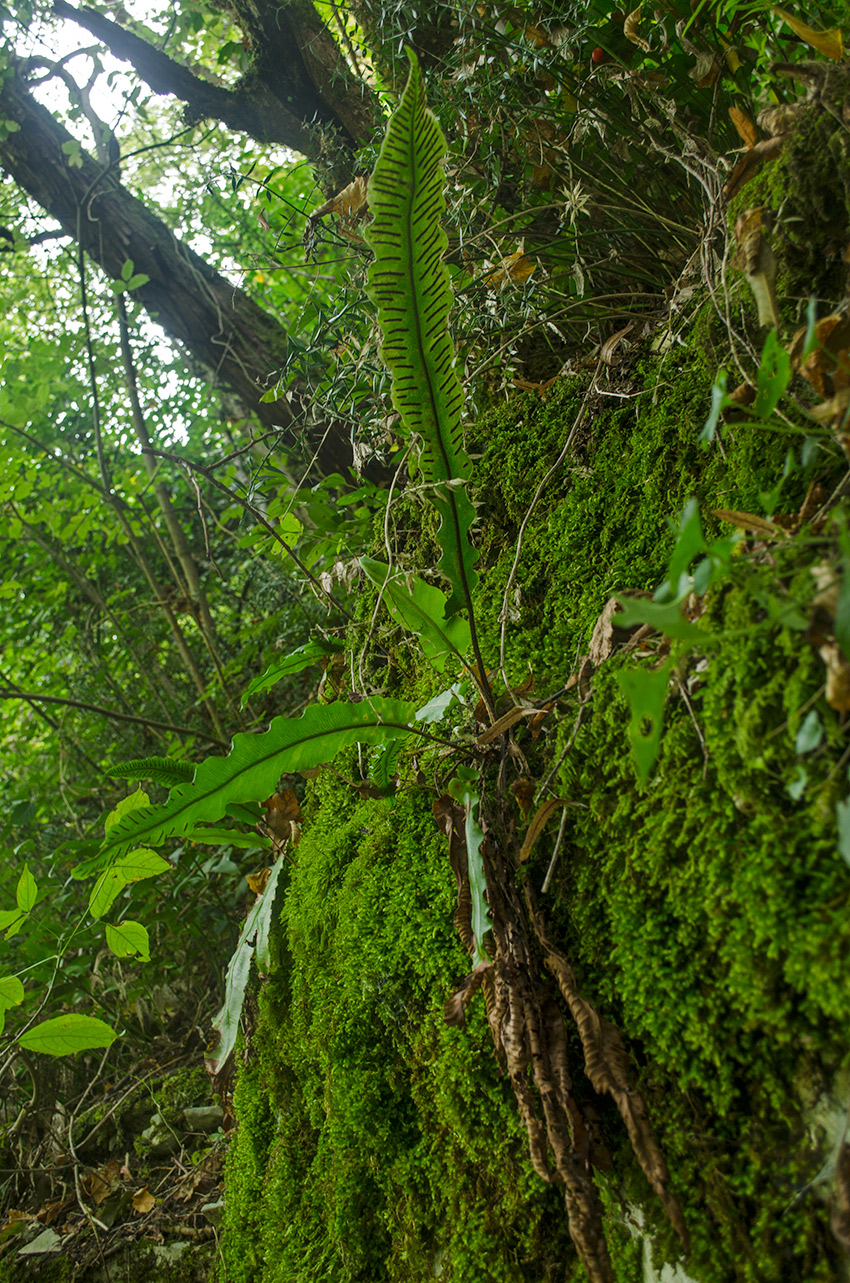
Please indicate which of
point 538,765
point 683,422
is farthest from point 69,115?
point 538,765

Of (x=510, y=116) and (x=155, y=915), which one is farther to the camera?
(x=155, y=915)

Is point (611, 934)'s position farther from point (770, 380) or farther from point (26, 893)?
point (26, 893)

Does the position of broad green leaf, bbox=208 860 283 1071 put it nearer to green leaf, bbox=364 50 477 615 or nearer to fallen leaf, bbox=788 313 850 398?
green leaf, bbox=364 50 477 615

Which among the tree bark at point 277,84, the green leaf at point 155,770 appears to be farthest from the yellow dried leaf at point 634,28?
the green leaf at point 155,770

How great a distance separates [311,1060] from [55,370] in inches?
94.6

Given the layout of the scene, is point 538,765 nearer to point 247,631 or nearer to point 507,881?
point 507,881

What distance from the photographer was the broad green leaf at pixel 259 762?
1.22 meters

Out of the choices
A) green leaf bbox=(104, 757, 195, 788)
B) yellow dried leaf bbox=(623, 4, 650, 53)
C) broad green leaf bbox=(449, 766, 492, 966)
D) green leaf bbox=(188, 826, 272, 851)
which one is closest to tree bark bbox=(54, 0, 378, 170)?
yellow dried leaf bbox=(623, 4, 650, 53)

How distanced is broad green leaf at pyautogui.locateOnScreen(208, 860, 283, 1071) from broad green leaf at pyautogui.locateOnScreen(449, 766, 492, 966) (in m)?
0.80

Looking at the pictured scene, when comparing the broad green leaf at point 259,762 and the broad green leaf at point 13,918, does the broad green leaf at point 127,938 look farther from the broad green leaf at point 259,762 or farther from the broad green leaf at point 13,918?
the broad green leaf at point 259,762

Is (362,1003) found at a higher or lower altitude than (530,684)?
lower

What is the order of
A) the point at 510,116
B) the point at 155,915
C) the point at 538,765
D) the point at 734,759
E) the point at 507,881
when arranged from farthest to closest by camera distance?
the point at 155,915 → the point at 510,116 → the point at 538,765 → the point at 507,881 → the point at 734,759

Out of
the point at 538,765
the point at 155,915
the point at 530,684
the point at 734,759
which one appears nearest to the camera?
the point at 734,759

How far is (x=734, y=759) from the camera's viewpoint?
79 cm
